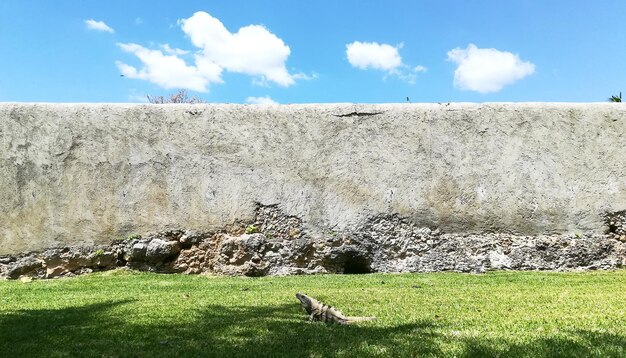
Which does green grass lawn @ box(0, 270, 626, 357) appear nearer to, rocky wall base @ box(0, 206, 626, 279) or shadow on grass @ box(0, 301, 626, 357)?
shadow on grass @ box(0, 301, 626, 357)

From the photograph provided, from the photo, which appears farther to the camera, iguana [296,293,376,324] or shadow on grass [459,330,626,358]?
iguana [296,293,376,324]

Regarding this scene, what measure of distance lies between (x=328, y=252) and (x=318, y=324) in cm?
611

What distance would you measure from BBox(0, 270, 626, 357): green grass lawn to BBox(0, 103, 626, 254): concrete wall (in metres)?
1.60

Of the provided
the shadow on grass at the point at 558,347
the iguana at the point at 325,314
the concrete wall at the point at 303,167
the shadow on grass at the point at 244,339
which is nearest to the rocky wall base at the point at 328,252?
the concrete wall at the point at 303,167

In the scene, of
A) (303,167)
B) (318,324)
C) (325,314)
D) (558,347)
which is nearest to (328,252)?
(303,167)

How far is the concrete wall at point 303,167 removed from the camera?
38.1 ft

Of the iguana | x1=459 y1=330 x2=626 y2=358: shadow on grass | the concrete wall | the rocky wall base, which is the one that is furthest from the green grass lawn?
the concrete wall

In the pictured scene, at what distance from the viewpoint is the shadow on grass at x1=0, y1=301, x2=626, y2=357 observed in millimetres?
4250

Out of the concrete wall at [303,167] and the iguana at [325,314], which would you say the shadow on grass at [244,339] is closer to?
the iguana at [325,314]

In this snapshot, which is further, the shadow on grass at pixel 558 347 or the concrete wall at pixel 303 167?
the concrete wall at pixel 303 167

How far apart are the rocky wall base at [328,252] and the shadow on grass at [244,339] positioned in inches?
200

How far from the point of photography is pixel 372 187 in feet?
39.0

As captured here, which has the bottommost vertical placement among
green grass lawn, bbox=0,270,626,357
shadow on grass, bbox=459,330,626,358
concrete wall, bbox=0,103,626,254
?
green grass lawn, bbox=0,270,626,357

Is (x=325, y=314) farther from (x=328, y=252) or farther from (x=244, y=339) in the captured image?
(x=328, y=252)
